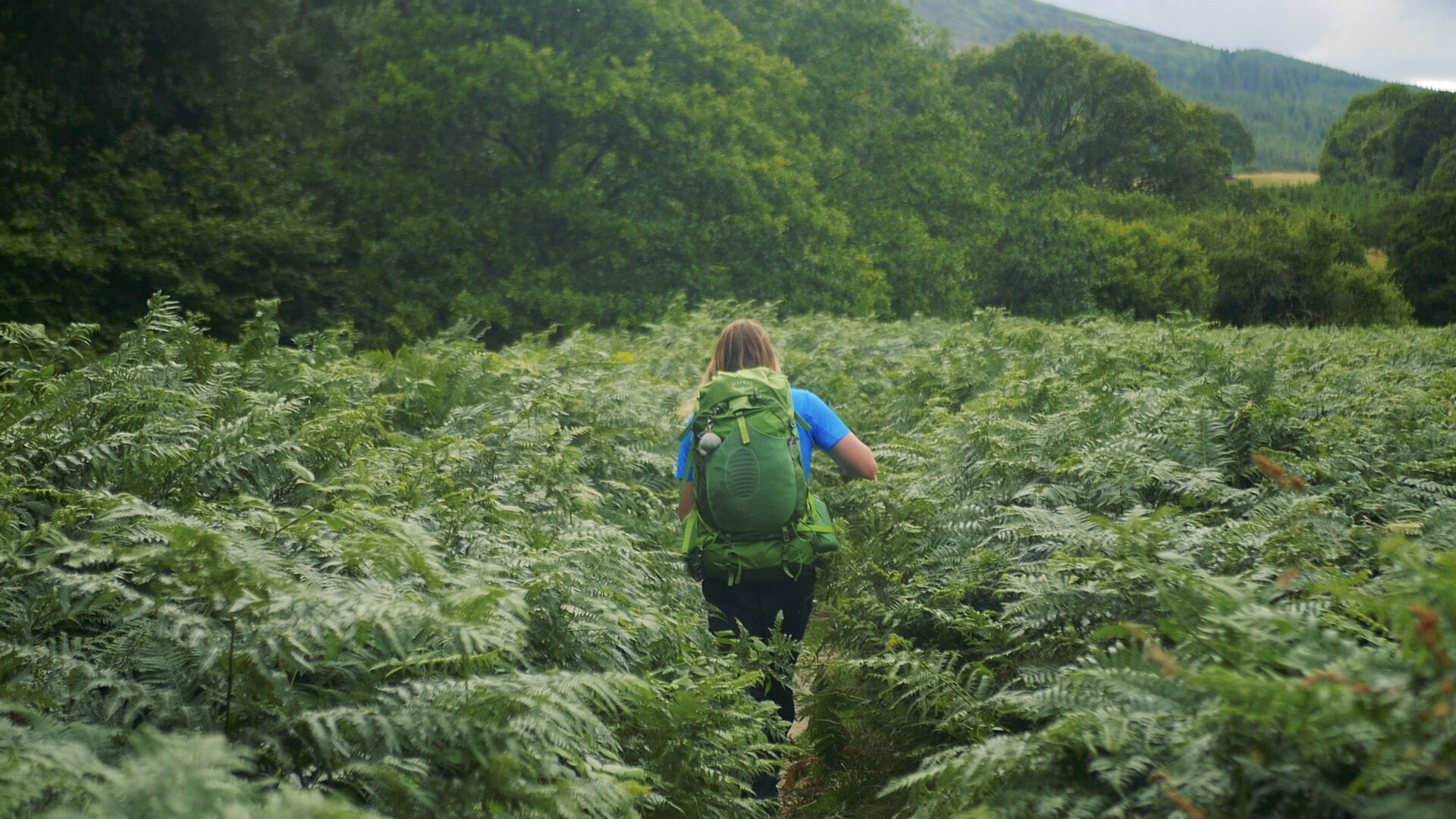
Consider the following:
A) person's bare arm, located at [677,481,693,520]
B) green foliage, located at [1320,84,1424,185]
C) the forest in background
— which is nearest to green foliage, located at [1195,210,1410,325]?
green foliage, located at [1320,84,1424,185]

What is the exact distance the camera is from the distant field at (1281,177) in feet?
200

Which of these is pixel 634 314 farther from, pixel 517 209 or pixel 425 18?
pixel 425 18

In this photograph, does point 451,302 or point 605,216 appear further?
point 605,216

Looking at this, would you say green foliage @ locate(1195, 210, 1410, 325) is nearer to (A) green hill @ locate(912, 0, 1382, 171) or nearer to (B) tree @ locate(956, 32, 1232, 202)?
(B) tree @ locate(956, 32, 1232, 202)

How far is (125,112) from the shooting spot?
60.2 feet

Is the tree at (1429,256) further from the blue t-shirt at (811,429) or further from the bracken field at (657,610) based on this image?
the blue t-shirt at (811,429)

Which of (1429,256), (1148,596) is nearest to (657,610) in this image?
(1148,596)

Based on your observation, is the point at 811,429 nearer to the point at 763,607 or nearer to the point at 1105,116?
the point at 763,607

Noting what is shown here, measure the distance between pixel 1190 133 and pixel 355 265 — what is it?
48189 millimetres

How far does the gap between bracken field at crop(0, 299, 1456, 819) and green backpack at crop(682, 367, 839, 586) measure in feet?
1.20

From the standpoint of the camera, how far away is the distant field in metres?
61.1

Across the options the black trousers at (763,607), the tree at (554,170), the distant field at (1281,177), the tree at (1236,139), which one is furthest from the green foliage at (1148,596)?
the tree at (1236,139)

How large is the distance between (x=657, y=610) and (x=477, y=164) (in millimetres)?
19712

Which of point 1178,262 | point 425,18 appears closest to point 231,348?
point 425,18
